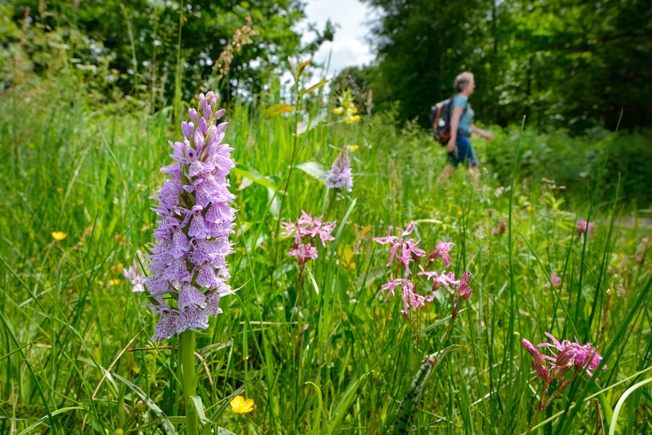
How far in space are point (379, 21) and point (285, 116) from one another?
1148 inches

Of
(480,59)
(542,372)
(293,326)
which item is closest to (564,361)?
(542,372)

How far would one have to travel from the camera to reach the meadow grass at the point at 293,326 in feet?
2.95

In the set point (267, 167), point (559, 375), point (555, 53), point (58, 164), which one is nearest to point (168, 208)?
point (559, 375)

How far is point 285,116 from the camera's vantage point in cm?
277

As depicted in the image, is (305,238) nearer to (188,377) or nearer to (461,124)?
(188,377)

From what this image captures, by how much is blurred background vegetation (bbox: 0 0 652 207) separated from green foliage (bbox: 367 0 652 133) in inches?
2.8

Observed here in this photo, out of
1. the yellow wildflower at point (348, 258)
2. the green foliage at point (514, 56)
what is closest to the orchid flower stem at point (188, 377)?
the yellow wildflower at point (348, 258)

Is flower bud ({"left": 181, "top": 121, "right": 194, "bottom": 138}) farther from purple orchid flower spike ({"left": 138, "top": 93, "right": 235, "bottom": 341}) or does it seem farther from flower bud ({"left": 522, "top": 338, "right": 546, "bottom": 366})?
flower bud ({"left": 522, "top": 338, "right": 546, "bottom": 366})

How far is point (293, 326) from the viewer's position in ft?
4.71

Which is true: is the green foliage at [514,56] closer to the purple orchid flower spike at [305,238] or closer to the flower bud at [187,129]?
the purple orchid flower spike at [305,238]

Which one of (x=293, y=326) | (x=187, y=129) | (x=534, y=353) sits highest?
(x=187, y=129)

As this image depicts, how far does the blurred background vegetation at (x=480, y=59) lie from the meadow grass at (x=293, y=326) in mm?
1044

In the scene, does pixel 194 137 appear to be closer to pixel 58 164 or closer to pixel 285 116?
pixel 285 116

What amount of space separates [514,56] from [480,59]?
7.90 feet
